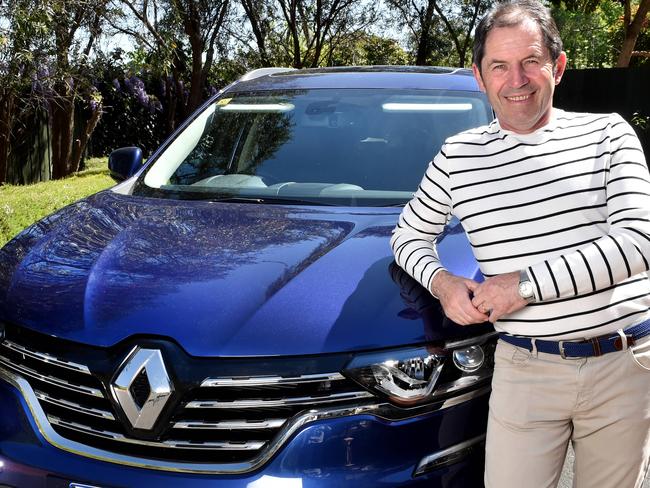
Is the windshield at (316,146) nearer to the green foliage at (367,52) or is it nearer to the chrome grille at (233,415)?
the chrome grille at (233,415)

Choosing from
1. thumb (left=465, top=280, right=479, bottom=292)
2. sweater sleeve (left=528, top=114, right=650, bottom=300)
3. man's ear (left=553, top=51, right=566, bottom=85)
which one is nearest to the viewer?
sweater sleeve (left=528, top=114, right=650, bottom=300)

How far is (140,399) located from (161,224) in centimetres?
102

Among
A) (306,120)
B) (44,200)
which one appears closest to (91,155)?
(44,200)

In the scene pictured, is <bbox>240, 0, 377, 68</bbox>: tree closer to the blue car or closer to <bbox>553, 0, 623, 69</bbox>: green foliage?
<bbox>553, 0, 623, 69</bbox>: green foliage

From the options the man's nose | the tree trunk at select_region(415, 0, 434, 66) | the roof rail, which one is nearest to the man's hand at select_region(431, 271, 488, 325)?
the man's nose

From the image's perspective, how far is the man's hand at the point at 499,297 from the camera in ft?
7.00

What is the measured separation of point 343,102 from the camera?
4.08 metres

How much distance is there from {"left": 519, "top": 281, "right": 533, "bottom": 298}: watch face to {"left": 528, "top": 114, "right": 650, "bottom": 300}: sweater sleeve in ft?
0.06

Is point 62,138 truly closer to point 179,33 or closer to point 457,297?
point 179,33

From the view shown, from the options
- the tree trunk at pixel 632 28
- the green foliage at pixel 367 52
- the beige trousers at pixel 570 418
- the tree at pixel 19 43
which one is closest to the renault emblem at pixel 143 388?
the beige trousers at pixel 570 418

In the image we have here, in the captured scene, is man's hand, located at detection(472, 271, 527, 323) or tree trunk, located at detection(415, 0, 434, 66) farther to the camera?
tree trunk, located at detection(415, 0, 434, 66)

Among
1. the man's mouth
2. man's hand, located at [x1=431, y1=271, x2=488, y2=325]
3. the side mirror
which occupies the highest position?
the man's mouth

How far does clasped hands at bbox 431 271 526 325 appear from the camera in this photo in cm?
214

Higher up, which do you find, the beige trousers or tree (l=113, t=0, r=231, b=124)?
tree (l=113, t=0, r=231, b=124)
